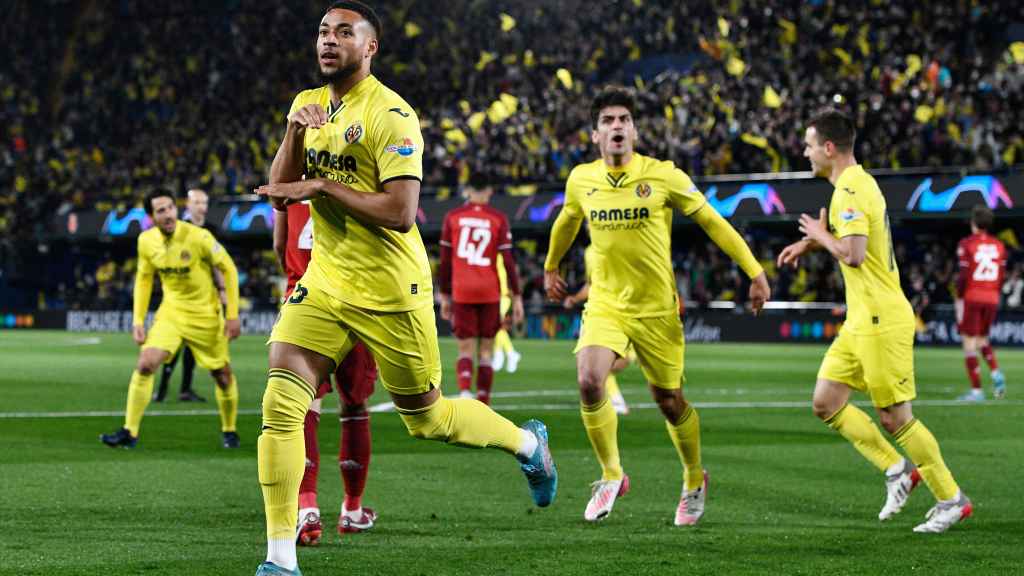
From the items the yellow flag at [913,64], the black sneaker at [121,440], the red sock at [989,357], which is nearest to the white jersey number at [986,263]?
the red sock at [989,357]

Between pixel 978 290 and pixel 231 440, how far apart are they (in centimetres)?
1048

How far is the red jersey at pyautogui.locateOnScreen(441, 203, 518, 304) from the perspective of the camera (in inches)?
562

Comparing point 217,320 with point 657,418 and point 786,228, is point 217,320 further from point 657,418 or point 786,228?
point 786,228

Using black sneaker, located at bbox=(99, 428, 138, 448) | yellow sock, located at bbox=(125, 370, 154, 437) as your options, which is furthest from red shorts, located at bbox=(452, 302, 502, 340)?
black sneaker, located at bbox=(99, 428, 138, 448)

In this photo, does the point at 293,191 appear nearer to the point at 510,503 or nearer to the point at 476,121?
the point at 510,503

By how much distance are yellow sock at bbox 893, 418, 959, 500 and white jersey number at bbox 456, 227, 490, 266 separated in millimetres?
7333

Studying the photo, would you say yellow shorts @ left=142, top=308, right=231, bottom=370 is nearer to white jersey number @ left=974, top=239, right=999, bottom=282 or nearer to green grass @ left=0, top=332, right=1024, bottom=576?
green grass @ left=0, top=332, right=1024, bottom=576

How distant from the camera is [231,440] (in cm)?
1103

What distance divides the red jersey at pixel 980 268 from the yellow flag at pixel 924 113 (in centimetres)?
1328

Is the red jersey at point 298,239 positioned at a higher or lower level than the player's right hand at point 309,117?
lower

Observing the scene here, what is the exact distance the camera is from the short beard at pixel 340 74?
5547mm

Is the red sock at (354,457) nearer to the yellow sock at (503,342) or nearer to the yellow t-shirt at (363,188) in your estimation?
the yellow t-shirt at (363,188)

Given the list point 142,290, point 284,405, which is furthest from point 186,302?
point 284,405

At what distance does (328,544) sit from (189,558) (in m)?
0.74
